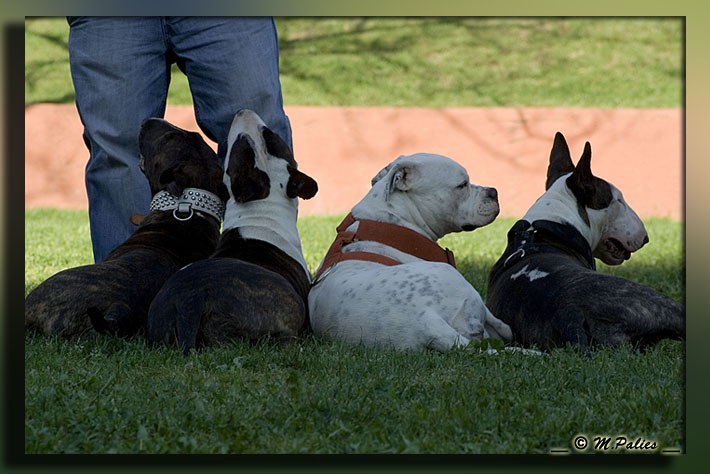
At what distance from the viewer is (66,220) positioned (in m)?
12.8

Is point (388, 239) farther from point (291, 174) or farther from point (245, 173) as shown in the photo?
point (245, 173)

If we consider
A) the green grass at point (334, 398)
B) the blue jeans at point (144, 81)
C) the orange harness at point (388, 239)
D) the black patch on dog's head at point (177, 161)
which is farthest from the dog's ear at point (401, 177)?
the green grass at point (334, 398)

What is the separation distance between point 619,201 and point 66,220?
9283mm

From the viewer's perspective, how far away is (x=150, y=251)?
5.14 metres

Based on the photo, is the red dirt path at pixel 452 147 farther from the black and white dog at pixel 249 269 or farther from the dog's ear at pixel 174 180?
the black and white dog at pixel 249 269

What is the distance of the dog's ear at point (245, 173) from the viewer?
5.03 metres

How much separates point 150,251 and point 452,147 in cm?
984

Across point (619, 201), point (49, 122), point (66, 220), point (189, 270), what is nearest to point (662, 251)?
point (619, 201)

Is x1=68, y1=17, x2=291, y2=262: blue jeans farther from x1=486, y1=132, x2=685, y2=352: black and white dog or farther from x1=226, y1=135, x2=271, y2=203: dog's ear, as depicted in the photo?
x1=486, y1=132, x2=685, y2=352: black and white dog

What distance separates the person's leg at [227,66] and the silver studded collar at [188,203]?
1.22 feet

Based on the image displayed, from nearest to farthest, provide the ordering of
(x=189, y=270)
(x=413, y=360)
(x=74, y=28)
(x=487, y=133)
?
(x=413, y=360), (x=189, y=270), (x=74, y=28), (x=487, y=133)

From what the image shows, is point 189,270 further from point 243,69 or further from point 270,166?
point 243,69

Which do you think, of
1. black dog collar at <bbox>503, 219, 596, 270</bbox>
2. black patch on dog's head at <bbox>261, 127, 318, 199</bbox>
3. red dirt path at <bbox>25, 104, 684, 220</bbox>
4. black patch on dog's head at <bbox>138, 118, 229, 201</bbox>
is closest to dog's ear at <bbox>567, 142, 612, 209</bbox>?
black dog collar at <bbox>503, 219, 596, 270</bbox>

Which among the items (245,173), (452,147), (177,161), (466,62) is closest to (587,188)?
(245,173)
